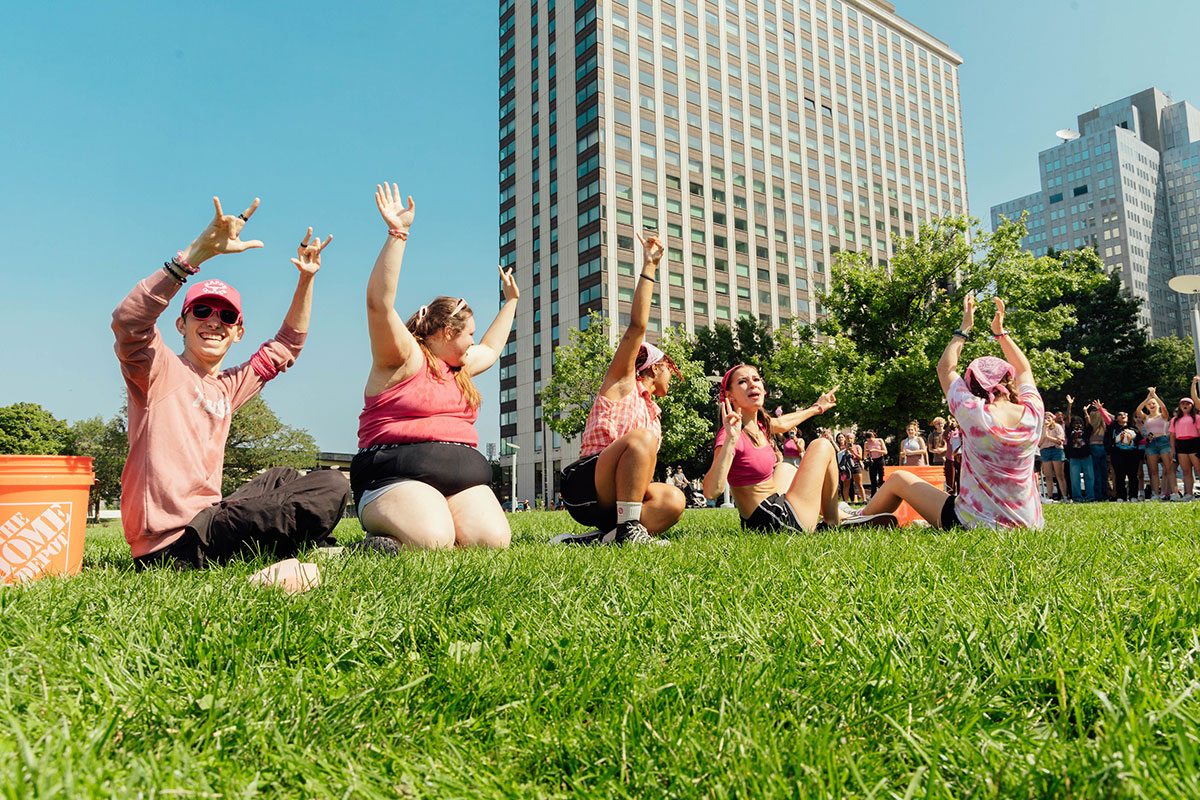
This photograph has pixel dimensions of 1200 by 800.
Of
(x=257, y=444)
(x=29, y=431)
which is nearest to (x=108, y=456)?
(x=257, y=444)

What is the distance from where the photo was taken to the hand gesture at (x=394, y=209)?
483 cm

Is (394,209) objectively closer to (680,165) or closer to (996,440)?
(996,440)

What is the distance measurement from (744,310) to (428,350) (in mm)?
65212

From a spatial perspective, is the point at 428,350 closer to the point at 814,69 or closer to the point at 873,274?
the point at 873,274

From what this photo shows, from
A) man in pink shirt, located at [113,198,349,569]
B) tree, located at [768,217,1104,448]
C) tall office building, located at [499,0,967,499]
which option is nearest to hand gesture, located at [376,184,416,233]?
man in pink shirt, located at [113,198,349,569]

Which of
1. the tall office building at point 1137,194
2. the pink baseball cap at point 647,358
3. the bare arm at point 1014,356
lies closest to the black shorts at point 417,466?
the pink baseball cap at point 647,358

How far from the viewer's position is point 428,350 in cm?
539

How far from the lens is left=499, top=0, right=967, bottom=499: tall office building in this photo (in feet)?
210

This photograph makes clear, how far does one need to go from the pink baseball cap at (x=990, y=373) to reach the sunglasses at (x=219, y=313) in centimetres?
521

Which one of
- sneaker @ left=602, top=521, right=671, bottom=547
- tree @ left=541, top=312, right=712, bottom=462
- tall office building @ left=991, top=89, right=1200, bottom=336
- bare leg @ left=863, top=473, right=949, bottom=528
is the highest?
tall office building @ left=991, top=89, right=1200, bottom=336

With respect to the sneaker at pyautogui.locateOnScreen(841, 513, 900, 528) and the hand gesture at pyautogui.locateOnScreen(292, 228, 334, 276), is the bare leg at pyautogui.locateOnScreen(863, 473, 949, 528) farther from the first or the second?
the hand gesture at pyautogui.locateOnScreen(292, 228, 334, 276)

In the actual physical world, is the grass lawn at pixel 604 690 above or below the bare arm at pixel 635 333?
below

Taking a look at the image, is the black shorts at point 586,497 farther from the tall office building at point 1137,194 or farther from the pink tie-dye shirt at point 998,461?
the tall office building at point 1137,194

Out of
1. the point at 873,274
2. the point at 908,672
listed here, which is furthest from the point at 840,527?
the point at 873,274
